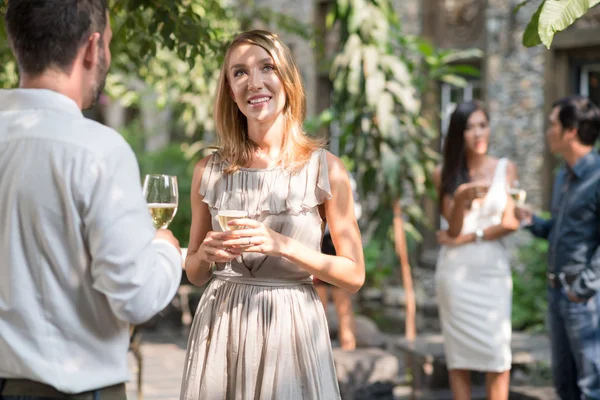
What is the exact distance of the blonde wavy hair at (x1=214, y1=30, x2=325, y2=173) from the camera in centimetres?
264

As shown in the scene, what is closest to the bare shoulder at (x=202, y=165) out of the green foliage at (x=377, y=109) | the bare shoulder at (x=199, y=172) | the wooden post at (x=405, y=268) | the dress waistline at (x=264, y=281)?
the bare shoulder at (x=199, y=172)

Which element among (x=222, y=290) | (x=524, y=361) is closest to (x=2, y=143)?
(x=222, y=290)

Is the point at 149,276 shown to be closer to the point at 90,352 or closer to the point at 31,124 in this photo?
the point at 90,352

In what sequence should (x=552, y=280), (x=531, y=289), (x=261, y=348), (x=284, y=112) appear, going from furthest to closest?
(x=531, y=289) < (x=552, y=280) < (x=284, y=112) < (x=261, y=348)

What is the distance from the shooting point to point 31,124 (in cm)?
166

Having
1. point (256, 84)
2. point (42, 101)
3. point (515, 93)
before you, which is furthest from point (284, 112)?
point (515, 93)

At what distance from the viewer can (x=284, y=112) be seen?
2.74 metres

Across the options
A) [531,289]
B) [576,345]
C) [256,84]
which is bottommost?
[531,289]

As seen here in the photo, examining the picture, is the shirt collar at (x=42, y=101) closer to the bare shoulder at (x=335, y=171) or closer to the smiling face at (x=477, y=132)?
the bare shoulder at (x=335, y=171)

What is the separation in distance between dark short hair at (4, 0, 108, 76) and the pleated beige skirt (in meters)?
1.09

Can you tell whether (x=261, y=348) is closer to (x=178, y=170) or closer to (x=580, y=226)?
(x=580, y=226)

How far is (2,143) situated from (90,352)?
43cm

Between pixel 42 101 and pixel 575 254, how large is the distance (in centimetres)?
344

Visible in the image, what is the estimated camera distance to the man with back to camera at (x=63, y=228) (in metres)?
1.62
